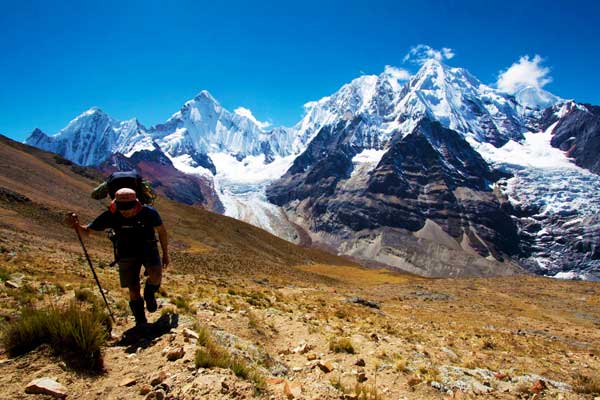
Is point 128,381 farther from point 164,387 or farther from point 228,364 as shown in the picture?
point 228,364

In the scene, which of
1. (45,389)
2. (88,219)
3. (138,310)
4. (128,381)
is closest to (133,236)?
(138,310)

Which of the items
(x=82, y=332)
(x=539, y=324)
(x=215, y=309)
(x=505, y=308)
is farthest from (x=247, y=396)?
(x=505, y=308)

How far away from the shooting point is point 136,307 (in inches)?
321

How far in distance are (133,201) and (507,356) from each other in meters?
14.1

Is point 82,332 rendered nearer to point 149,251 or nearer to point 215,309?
point 149,251

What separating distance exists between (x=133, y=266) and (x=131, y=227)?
86 cm

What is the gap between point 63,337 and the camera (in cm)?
615

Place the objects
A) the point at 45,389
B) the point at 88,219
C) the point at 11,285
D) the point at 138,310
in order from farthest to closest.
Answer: the point at 88,219 → the point at 11,285 → the point at 138,310 → the point at 45,389

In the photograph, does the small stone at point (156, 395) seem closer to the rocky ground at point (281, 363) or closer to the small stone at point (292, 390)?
the rocky ground at point (281, 363)

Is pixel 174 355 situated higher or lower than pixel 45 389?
higher

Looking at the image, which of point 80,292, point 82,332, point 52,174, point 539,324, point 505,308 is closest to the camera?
point 82,332

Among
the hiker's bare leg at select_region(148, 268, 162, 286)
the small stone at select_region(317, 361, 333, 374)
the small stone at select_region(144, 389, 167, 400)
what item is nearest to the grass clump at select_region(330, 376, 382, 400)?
the small stone at select_region(317, 361, 333, 374)

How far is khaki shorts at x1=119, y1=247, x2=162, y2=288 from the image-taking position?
8109mm

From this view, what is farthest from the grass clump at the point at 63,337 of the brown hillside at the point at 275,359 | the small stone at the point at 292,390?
the small stone at the point at 292,390
